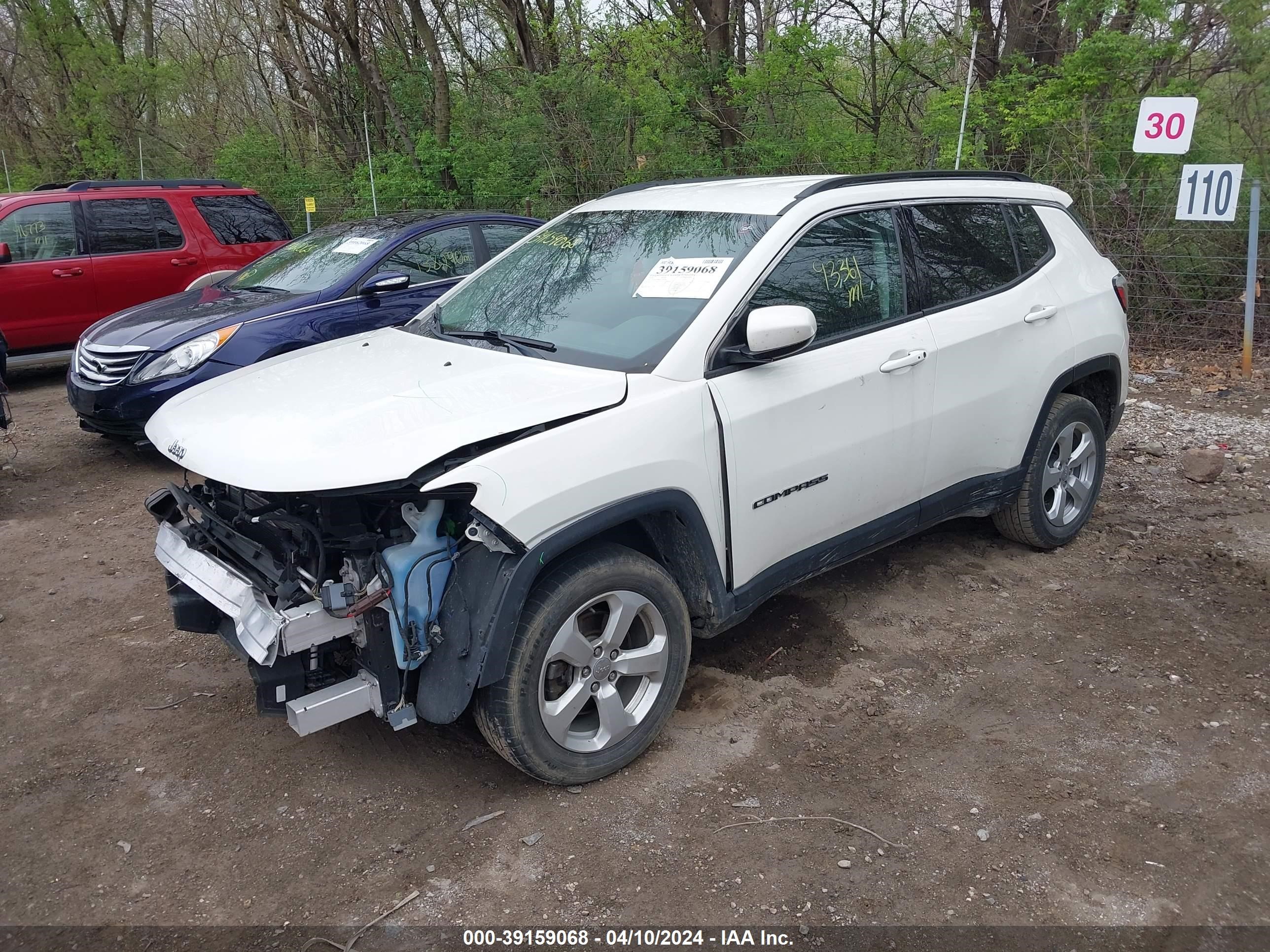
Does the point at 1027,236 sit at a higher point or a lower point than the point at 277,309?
higher

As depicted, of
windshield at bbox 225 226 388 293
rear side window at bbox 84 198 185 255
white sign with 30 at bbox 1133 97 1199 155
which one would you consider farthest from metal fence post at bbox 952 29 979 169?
rear side window at bbox 84 198 185 255

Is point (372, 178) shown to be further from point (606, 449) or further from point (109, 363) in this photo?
point (606, 449)

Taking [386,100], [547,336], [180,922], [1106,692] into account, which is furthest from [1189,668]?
[386,100]

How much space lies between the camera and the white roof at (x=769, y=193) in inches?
159

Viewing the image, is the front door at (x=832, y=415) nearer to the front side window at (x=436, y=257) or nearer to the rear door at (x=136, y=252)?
the front side window at (x=436, y=257)

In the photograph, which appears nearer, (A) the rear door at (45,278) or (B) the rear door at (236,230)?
(A) the rear door at (45,278)

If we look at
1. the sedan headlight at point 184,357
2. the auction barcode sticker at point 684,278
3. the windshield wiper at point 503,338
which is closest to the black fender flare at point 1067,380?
the auction barcode sticker at point 684,278

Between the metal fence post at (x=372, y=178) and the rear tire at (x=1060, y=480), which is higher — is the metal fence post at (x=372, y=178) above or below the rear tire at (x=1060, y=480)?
above

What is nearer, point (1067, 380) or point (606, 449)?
point (606, 449)

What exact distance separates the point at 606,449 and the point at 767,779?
1271 millimetres

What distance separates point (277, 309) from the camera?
6789mm

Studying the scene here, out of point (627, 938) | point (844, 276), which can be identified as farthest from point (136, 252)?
point (627, 938)

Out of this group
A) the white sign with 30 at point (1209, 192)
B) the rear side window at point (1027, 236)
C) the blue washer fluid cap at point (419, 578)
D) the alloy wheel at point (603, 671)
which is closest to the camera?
the blue washer fluid cap at point (419, 578)

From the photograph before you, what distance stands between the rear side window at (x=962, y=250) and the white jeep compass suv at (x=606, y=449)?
0.05 feet
